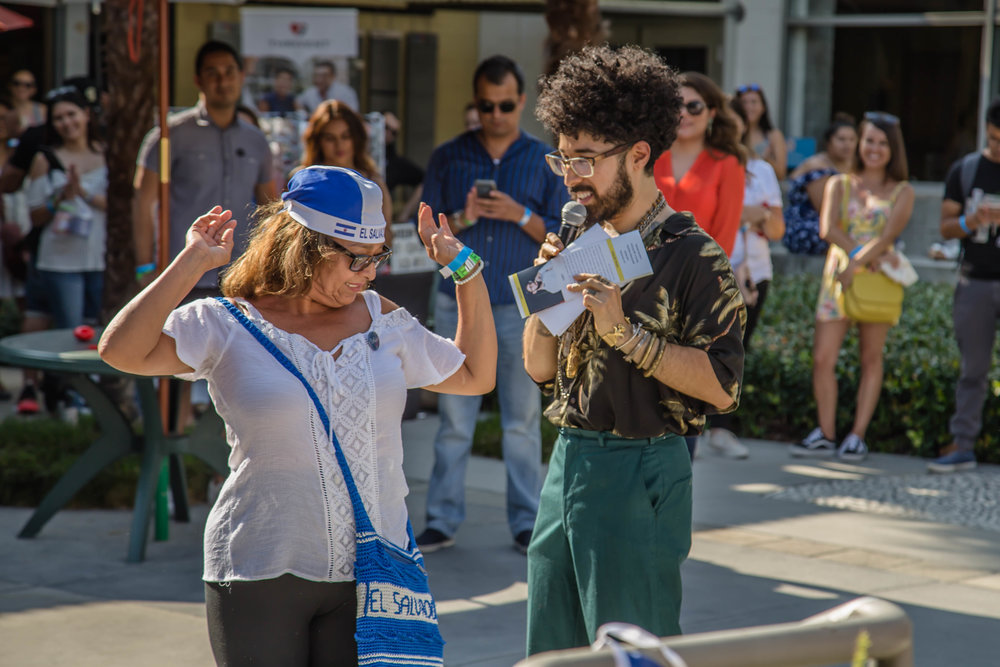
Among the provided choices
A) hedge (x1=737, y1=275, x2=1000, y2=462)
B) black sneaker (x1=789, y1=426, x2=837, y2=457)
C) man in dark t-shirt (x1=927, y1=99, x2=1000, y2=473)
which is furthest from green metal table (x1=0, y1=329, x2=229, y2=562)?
man in dark t-shirt (x1=927, y1=99, x2=1000, y2=473)

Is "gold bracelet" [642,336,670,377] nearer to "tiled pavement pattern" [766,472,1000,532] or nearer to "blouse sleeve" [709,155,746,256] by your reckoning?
"blouse sleeve" [709,155,746,256]

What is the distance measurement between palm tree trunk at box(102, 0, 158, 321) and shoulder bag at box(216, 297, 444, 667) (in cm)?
557

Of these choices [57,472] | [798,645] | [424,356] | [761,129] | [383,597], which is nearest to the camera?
[798,645]

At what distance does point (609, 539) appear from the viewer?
118 inches

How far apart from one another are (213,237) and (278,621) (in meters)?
0.81

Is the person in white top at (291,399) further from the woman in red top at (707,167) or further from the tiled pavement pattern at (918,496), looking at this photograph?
the tiled pavement pattern at (918,496)

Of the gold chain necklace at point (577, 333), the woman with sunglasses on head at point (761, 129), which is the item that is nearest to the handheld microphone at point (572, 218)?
the gold chain necklace at point (577, 333)

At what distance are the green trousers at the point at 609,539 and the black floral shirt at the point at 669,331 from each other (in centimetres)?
5

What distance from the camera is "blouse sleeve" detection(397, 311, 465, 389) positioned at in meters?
2.99

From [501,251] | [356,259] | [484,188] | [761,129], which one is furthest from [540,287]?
[761,129]

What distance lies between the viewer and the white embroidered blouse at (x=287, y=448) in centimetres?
274

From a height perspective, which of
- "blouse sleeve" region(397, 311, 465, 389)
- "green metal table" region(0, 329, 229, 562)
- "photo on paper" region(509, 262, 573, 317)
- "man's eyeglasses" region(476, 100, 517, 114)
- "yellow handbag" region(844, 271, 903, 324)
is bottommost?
"green metal table" region(0, 329, 229, 562)

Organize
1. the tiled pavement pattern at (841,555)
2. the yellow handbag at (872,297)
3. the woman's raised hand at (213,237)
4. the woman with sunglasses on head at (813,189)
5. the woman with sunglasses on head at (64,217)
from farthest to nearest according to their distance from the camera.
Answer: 1. the woman with sunglasses on head at (813,189)
2. the woman with sunglasses on head at (64,217)
3. the yellow handbag at (872,297)
4. the tiled pavement pattern at (841,555)
5. the woman's raised hand at (213,237)

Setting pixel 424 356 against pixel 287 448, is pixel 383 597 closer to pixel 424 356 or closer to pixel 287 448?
pixel 287 448
